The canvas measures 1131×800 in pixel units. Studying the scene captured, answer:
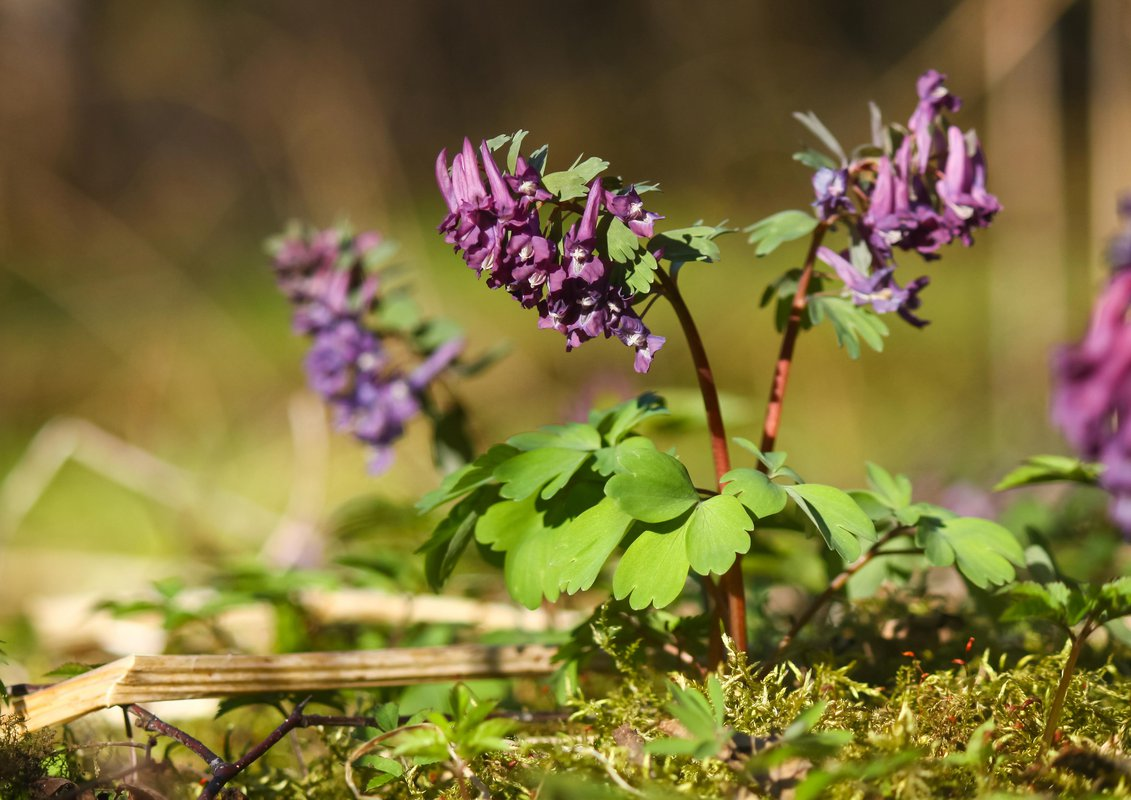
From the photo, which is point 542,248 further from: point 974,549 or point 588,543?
point 974,549

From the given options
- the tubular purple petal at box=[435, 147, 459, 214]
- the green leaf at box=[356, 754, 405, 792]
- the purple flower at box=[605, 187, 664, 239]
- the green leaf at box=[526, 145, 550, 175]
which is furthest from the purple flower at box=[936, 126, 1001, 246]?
the green leaf at box=[356, 754, 405, 792]

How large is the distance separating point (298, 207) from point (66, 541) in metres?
4.41

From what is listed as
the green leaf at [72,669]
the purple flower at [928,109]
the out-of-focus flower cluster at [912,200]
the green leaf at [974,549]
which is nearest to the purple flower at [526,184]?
the out-of-focus flower cluster at [912,200]

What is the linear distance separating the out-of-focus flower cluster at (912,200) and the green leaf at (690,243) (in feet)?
0.77

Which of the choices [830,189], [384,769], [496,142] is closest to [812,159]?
[830,189]

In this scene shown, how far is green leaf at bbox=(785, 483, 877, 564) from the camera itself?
4.09ft

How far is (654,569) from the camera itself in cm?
130

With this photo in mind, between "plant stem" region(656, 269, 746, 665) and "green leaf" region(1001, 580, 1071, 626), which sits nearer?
"green leaf" region(1001, 580, 1071, 626)

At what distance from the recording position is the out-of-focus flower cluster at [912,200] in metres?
1.44

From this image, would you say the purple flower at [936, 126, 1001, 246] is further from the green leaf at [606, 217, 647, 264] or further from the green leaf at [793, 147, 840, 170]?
the green leaf at [606, 217, 647, 264]

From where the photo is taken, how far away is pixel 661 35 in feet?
33.3

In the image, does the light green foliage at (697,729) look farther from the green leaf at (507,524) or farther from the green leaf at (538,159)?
the green leaf at (538,159)

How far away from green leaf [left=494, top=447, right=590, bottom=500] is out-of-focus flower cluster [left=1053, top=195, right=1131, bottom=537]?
657 millimetres

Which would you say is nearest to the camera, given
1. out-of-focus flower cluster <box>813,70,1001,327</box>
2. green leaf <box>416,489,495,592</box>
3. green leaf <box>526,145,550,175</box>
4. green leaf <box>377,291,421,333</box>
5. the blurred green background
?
green leaf <box>526,145,550,175</box>
